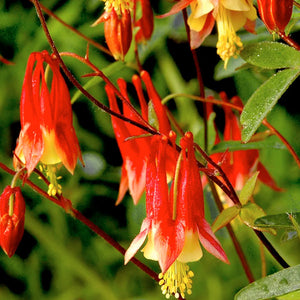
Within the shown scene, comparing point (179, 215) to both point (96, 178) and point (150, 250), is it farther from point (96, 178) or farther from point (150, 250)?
point (96, 178)

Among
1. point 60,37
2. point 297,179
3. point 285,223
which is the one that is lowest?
point 297,179

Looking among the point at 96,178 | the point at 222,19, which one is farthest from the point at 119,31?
the point at 96,178

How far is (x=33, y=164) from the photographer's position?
2.57 ft

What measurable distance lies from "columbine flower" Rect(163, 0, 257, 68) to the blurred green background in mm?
649

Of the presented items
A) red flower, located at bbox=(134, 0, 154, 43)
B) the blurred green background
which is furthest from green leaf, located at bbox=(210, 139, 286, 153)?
the blurred green background

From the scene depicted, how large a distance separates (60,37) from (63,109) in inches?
35.3

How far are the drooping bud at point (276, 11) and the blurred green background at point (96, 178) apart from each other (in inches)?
33.7

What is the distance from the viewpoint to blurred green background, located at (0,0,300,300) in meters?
1.59

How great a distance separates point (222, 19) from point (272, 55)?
3.8 inches

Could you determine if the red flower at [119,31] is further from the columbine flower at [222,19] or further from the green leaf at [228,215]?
the green leaf at [228,215]

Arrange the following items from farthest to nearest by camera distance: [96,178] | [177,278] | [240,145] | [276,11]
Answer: [96,178]
[240,145]
[177,278]
[276,11]

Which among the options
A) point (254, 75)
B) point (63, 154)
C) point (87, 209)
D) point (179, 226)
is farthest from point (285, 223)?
point (87, 209)

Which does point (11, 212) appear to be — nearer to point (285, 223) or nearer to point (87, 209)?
point (285, 223)

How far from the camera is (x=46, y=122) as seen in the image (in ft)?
2.64
